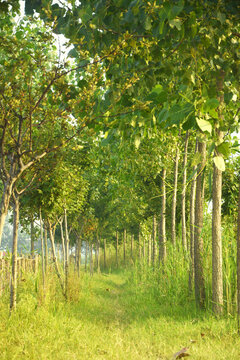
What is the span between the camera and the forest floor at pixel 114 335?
14.2ft

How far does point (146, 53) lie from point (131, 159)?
14.3ft

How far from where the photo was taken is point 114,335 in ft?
17.7

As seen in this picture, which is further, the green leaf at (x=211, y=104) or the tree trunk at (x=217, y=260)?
the tree trunk at (x=217, y=260)

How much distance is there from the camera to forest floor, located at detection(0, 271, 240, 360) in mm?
4332

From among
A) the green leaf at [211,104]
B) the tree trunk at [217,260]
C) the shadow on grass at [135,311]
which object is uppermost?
the green leaf at [211,104]

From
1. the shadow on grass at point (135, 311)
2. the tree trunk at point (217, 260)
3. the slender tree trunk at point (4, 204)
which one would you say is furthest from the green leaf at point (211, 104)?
the shadow on grass at point (135, 311)

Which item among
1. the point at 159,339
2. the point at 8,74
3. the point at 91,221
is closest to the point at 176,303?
the point at 159,339

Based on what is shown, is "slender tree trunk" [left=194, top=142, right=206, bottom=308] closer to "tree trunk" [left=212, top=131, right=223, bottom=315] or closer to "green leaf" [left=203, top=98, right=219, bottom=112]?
"tree trunk" [left=212, top=131, right=223, bottom=315]

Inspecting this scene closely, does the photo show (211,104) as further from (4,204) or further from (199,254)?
(199,254)

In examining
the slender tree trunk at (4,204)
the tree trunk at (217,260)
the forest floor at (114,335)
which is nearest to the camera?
the forest floor at (114,335)

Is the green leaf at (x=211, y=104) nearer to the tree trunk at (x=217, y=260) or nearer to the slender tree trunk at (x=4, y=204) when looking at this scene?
the slender tree trunk at (x=4, y=204)

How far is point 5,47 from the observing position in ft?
12.7

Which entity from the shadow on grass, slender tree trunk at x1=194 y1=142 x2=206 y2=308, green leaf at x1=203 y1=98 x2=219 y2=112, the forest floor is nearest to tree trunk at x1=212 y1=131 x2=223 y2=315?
the forest floor

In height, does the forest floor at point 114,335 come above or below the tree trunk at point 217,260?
below
